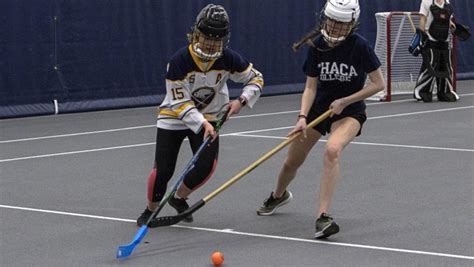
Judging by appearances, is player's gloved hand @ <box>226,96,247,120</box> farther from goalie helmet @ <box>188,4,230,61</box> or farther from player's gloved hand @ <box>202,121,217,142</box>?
goalie helmet @ <box>188,4,230,61</box>

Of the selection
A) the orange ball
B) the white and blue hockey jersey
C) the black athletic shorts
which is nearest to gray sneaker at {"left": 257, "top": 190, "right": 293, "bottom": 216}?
the black athletic shorts

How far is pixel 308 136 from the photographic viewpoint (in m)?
8.12

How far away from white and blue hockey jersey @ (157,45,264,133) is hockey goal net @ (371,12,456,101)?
36.4ft

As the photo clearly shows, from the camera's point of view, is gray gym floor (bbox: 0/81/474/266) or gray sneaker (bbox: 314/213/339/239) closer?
gray gym floor (bbox: 0/81/474/266)

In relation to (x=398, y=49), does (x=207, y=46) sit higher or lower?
higher

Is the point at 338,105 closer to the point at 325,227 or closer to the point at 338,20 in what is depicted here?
the point at 338,20

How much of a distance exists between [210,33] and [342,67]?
3.25 ft

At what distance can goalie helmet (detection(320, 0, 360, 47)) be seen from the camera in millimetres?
7691

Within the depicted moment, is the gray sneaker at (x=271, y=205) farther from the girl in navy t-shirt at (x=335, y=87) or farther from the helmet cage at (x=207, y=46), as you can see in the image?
the helmet cage at (x=207, y=46)

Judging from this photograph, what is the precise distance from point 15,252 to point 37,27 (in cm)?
969

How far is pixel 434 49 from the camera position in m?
17.9

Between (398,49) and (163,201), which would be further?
(398,49)

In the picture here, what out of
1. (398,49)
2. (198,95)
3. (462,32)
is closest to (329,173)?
(198,95)

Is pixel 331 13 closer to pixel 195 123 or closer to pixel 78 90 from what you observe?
pixel 195 123
